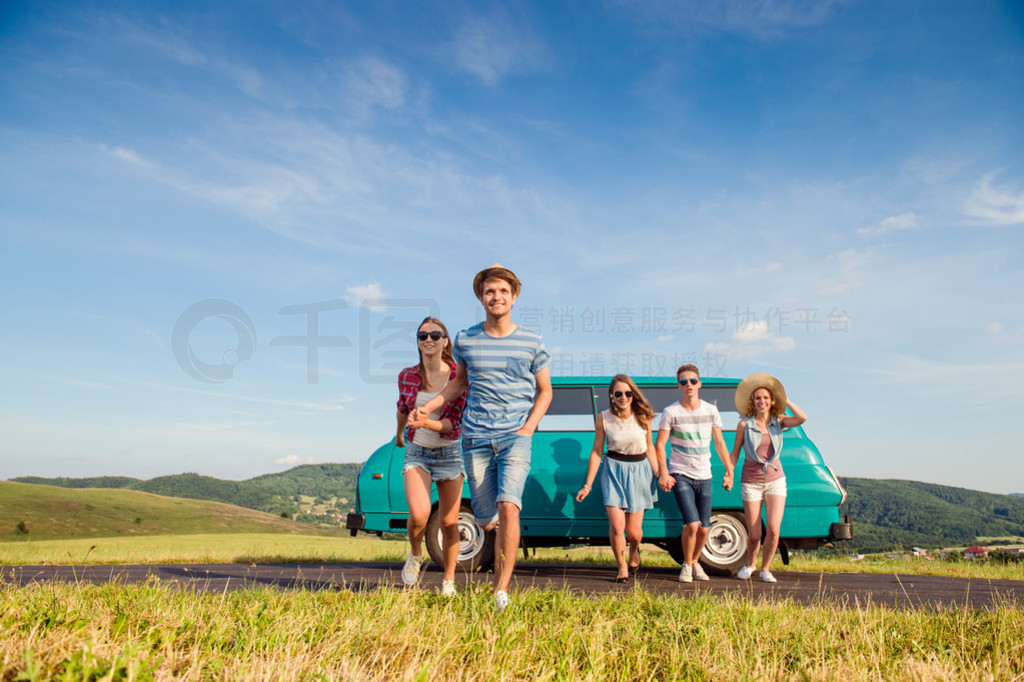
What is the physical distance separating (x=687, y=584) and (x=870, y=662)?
305 cm

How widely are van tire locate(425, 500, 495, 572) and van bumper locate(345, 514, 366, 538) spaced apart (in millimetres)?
787

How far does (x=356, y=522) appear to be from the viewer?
7262 millimetres

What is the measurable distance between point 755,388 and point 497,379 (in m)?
3.65

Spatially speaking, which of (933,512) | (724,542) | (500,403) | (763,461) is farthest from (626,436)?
(933,512)

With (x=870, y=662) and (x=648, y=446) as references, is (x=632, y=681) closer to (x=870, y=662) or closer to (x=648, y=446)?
(x=870, y=662)

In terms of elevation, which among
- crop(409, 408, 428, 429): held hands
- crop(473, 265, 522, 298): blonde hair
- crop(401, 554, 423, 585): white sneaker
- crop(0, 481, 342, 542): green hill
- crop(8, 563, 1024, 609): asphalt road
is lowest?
crop(0, 481, 342, 542): green hill

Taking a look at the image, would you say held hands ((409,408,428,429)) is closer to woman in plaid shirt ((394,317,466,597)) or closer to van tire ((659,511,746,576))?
woman in plaid shirt ((394,317,466,597))

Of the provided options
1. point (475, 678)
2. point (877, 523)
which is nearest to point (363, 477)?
point (475, 678)

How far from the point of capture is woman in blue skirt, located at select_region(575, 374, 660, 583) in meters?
6.07

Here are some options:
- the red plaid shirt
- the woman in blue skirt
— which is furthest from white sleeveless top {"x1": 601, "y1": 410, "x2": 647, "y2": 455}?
the red plaid shirt

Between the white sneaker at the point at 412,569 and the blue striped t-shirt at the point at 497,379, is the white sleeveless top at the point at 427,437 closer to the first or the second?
the blue striped t-shirt at the point at 497,379

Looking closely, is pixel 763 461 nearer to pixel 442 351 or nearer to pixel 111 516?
pixel 442 351

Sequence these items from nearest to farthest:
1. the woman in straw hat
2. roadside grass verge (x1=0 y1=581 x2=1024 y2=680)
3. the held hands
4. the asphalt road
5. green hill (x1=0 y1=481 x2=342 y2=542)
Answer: roadside grass verge (x1=0 y1=581 x2=1024 y2=680), the held hands, the asphalt road, the woman in straw hat, green hill (x1=0 y1=481 x2=342 y2=542)

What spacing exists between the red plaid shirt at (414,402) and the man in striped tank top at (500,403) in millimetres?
226
